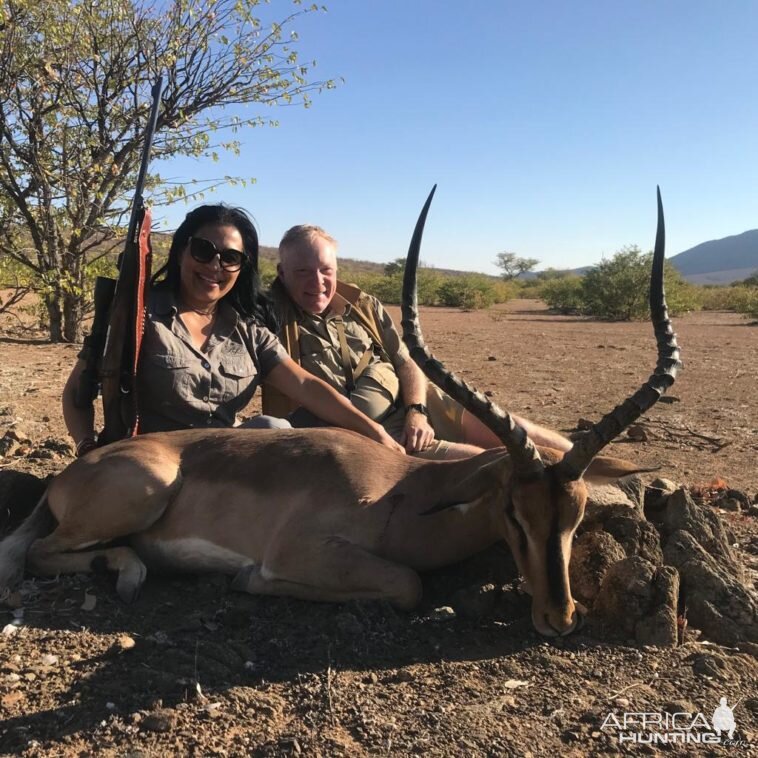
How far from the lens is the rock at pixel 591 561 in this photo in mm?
4184

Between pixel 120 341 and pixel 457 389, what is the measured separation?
8.44 ft

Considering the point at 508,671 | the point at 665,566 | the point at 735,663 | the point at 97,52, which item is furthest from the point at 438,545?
the point at 97,52

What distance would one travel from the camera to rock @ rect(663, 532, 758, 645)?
3.96 m

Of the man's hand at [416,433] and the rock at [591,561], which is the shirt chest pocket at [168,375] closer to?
the man's hand at [416,433]

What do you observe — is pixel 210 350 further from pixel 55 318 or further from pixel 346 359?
pixel 55 318

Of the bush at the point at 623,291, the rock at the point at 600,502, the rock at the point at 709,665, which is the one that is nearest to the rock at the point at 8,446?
the rock at the point at 600,502

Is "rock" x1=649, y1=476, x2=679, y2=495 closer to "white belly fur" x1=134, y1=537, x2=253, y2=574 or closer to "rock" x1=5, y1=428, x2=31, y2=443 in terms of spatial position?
"white belly fur" x1=134, y1=537, x2=253, y2=574

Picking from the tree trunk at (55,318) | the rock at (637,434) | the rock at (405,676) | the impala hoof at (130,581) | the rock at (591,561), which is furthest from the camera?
the tree trunk at (55,318)

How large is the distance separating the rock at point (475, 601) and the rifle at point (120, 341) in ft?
8.82

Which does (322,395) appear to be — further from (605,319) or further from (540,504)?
(605,319)

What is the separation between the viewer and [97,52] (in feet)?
39.3

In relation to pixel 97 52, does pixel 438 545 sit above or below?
below

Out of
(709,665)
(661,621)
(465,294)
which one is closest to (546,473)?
(661,621)

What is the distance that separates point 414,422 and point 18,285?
379 inches
